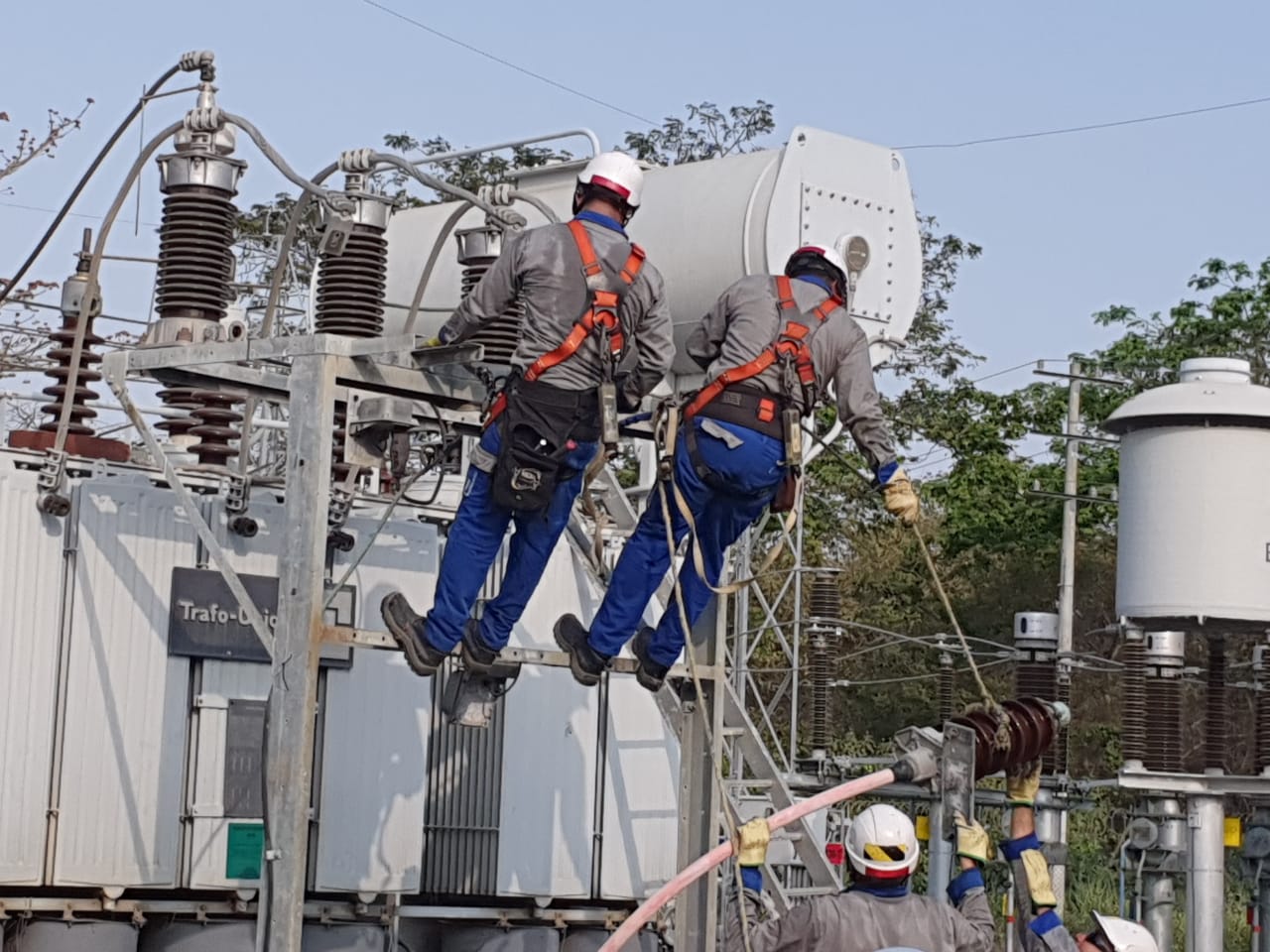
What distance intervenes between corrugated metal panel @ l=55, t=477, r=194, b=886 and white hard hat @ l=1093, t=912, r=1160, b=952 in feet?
19.7

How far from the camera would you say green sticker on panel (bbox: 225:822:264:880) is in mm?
12430

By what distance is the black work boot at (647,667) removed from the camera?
12.0m

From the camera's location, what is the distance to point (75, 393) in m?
12.6

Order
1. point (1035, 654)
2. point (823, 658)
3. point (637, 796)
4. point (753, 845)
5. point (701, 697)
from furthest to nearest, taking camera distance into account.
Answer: point (823, 658), point (1035, 654), point (637, 796), point (701, 697), point (753, 845)

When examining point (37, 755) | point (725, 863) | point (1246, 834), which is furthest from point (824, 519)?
point (37, 755)

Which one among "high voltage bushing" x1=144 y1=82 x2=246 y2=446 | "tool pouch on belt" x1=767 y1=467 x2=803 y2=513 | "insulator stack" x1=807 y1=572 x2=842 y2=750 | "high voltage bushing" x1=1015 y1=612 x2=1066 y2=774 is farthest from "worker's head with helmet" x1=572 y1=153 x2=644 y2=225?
"insulator stack" x1=807 y1=572 x2=842 y2=750

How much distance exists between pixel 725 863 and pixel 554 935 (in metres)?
1.30

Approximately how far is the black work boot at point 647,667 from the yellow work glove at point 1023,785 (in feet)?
11.1

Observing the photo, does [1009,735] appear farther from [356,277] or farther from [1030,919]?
[356,277]

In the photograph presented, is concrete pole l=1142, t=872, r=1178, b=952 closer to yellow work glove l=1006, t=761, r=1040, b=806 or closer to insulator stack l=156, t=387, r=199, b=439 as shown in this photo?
insulator stack l=156, t=387, r=199, b=439

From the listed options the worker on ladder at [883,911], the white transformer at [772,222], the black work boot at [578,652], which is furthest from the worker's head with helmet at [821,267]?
the worker on ladder at [883,911]

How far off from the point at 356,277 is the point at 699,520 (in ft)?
8.05

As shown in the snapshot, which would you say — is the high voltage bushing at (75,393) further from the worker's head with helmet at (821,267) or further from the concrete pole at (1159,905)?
the concrete pole at (1159,905)

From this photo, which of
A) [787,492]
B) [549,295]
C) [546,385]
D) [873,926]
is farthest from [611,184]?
[873,926]
